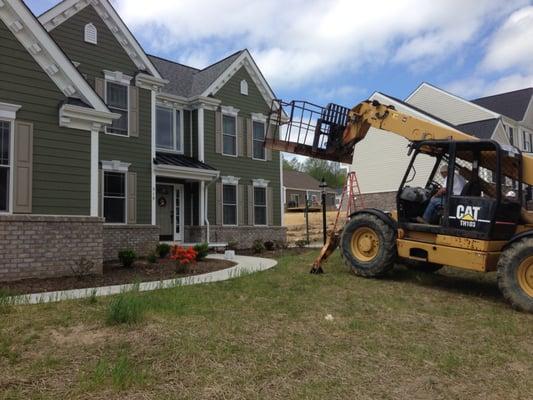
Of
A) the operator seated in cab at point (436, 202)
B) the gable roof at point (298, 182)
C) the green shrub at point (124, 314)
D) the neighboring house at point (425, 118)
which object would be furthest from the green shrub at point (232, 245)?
the gable roof at point (298, 182)

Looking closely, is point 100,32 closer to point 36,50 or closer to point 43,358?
point 36,50

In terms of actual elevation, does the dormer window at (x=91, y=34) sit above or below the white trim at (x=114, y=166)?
above

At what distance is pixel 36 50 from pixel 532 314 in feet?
34.2

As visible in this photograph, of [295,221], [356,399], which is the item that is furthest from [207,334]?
[295,221]

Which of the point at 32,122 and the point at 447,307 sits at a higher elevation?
the point at 32,122

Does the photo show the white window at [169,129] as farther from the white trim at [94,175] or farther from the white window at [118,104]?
the white trim at [94,175]

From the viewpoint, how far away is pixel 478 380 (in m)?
4.78

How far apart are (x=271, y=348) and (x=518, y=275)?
4.30 m

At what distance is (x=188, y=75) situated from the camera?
21.1 metres

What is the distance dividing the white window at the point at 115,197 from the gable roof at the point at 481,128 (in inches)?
957

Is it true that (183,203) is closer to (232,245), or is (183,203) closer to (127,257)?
(232,245)

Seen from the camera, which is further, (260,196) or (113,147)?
(260,196)

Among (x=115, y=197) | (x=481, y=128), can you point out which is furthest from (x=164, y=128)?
(x=481, y=128)

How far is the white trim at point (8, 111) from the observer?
9860 mm
